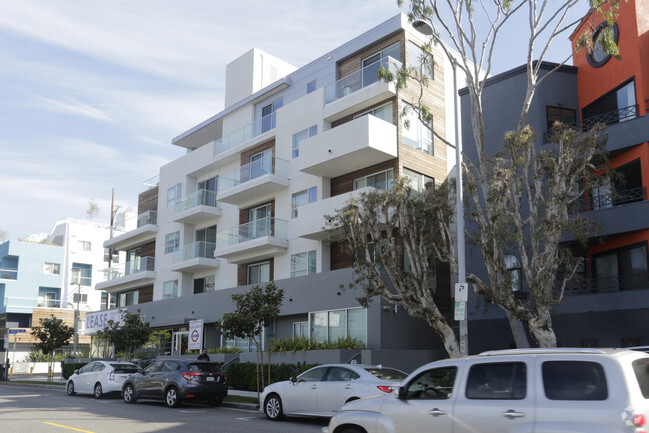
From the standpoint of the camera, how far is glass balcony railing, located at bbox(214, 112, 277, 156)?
32.5m

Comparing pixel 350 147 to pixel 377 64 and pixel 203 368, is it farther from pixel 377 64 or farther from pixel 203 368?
pixel 203 368

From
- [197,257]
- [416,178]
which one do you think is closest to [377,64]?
[416,178]

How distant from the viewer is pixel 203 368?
61.4 feet

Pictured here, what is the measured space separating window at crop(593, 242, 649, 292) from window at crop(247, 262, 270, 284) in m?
14.9

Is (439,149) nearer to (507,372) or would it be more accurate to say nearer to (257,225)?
(257,225)

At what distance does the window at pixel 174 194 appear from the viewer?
38.4m

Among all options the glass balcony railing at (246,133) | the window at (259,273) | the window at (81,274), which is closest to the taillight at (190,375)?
the window at (259,273)

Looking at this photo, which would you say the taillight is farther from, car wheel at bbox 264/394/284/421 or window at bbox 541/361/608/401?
window at bbox 541/361/608/401

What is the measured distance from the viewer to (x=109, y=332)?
3030 cm

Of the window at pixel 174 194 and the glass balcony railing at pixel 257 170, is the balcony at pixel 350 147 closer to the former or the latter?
the glass balcony railing at pixel 257 170

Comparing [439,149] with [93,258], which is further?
[93,258]

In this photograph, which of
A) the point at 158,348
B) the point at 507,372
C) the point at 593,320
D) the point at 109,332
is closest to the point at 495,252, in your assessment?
the point at 593,320

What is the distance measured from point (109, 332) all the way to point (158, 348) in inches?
207

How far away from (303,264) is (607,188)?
42.4 feet
